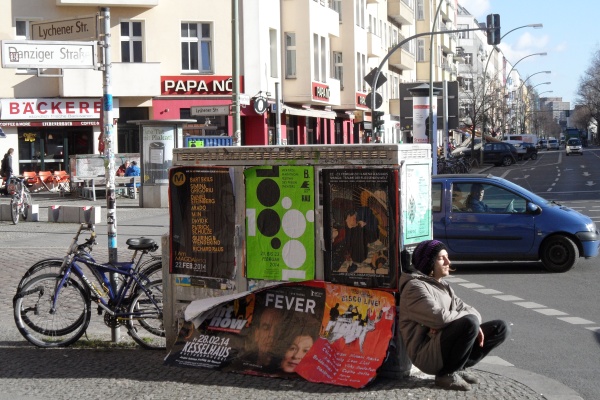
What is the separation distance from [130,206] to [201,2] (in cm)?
1270

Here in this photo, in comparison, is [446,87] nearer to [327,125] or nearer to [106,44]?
[327,125]

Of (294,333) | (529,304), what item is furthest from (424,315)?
(529,304)

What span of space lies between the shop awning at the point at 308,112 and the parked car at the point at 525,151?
→ 3636 centimetres

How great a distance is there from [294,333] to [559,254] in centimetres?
878

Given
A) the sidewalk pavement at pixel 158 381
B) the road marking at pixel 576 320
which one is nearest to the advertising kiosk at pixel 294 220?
the sidewalk pavement at pixel 158 381

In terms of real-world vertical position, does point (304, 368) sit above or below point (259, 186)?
below

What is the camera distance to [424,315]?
7.21m

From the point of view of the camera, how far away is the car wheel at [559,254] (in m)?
15.7

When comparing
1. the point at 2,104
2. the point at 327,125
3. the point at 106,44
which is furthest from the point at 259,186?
the point at 327,125

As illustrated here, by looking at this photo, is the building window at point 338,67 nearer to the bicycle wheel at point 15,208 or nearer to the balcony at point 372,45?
the balcony at point 372,45

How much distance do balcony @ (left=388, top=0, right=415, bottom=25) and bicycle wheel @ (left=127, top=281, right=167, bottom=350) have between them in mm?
66736

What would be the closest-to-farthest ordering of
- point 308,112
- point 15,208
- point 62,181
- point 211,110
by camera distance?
point 15,208 → point 211,110 → point 62,181 → point 308,112

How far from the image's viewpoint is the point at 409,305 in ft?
23.9

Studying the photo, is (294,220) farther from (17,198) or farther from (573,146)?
(573,146)
